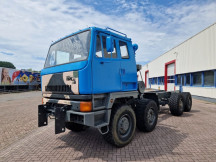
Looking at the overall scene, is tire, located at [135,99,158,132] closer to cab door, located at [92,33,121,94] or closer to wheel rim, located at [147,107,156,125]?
wheel rim, located at [147,107,156,125]

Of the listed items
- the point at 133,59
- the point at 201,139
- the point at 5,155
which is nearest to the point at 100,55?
the point at 133,59

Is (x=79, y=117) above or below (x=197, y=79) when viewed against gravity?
below

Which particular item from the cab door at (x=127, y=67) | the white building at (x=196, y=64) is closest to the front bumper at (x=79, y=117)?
the cab door at (x=127, y=67)

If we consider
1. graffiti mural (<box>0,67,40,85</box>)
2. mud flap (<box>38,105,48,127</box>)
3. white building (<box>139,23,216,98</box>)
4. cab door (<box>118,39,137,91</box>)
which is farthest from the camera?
graffiti mural (<box>0,67,40,85</box>)

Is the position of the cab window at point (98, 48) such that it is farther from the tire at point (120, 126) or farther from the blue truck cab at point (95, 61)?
the tire at point (120, 126)

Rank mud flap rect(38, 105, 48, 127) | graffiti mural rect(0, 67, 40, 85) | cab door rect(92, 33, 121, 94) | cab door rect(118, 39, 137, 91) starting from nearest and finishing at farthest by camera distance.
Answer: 1. cab door rect(92, 33, 121, 94)
2. mud flap rect(38, 105, 48, 127)
3. cab door rect(118, 39, 137, 91)
4. graffiti mural rect(0, 67, 40, 85)

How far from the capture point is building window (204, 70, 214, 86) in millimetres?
11723

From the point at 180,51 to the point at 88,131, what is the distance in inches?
641

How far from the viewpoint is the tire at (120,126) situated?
11.6 ft

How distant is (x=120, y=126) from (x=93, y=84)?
1.48m

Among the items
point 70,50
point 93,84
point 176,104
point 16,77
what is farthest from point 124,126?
point 16,77

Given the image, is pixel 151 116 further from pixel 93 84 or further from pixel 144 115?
pixel 93 84

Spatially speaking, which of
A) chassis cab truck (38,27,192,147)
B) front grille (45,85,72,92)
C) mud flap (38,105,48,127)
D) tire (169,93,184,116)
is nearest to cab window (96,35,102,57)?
chassis cab truck (38,27,192,147)

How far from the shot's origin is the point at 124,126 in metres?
3.89
